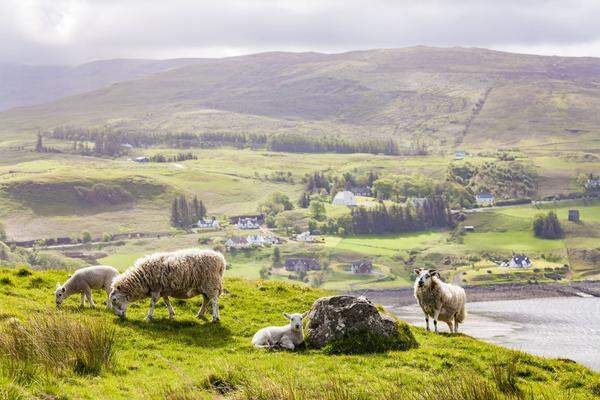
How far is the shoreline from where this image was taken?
136750mm

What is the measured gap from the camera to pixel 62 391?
1191 centimetres

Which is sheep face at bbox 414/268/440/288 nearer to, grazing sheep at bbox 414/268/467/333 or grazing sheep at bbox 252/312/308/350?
grazing sheep at bbox 414/268/467/333

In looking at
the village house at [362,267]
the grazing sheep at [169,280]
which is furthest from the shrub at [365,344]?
the village house at [362,267]

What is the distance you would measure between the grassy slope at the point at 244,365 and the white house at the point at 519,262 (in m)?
162

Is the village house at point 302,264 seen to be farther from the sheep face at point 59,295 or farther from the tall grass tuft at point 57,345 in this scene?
the tall grass tuft at point 57,345

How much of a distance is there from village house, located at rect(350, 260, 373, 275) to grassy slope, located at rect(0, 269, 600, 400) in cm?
15699

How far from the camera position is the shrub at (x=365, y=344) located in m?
18.1

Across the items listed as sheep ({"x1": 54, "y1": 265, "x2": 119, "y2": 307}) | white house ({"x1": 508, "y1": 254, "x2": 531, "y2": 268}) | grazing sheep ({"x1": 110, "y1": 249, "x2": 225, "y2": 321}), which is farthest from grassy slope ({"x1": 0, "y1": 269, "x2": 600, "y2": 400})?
white house ({"x1": 508, "y1": 254, "x2": 531, "y2": 268})

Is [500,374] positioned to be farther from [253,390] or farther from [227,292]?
[227,292]

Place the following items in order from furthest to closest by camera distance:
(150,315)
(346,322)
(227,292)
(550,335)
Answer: (550,335) < (227,292) < (150,315) < (346,322)

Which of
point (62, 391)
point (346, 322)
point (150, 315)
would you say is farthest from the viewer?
point (150, 315)

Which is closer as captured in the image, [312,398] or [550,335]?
[312,398]

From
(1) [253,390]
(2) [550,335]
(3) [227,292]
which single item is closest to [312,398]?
(1) [253,390]

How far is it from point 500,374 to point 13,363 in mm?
9509
